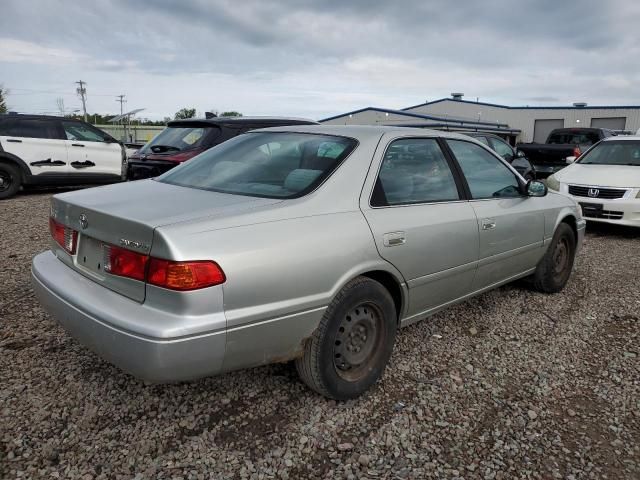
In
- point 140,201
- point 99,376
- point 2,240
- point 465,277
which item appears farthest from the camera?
point 2,240

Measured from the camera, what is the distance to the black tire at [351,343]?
246cm

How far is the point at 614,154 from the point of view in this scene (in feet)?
26.6

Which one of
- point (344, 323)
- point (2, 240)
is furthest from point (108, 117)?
point (344, 323)

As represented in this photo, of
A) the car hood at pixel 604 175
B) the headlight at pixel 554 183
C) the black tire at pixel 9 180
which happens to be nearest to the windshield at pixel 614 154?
the car hood at pixel 604 175

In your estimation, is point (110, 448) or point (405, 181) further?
point (405, 181)

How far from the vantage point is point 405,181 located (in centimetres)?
302

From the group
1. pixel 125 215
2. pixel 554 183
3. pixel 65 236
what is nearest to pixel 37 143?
pixel 65 236

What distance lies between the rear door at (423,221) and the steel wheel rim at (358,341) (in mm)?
296

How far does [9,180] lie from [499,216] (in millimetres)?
8979

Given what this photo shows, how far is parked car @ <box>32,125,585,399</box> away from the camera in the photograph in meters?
2.04

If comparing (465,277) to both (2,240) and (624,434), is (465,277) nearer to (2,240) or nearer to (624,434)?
(624,434)

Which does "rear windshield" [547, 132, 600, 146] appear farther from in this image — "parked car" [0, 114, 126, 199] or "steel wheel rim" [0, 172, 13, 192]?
"steel wheel rim" [0, 172, 13, 192]

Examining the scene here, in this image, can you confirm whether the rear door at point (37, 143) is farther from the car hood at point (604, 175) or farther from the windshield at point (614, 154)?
the windshield at point (614, 154)

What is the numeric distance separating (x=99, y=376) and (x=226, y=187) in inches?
52.9
